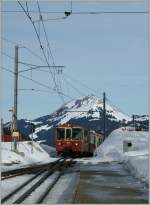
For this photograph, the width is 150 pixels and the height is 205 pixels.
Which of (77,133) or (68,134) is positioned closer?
(77,133)

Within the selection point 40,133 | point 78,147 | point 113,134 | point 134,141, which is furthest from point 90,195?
point 40,133

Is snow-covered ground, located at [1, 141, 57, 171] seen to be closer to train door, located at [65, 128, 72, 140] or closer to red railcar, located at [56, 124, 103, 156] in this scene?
red railcar, located at [56, 124, 103, 156]

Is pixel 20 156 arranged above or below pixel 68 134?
below

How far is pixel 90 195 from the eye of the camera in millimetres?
15219

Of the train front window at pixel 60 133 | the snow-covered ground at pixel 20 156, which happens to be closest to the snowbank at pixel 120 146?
the train front window at pixel 60 133

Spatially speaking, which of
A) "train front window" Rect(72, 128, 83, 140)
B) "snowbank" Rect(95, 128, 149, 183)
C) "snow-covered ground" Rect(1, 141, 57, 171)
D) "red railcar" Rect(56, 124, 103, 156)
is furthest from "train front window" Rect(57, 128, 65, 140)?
"snowbank" Rect(95, 128, 149, 183)

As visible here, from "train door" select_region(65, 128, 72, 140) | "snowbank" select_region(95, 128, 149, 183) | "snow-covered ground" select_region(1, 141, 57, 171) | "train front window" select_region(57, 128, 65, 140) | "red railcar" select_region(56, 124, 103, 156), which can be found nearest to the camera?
"snow-covered ground" select_region(1, 141, 57, 171)

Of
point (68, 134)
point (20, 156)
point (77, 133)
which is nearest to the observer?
point (20, 156)

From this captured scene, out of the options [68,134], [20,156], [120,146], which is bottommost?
[20,156]

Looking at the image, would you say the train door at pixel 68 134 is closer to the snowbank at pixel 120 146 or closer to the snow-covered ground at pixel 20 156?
the snow-covered ground at pixel 20 156

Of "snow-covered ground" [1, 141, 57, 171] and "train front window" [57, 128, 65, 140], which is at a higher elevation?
"train front window" [57, 128, 65, 140]

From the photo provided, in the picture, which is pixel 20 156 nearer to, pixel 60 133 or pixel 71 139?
pixel 71 139

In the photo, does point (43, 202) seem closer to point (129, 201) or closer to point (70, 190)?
point (129, 201)

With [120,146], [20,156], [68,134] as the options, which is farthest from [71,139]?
[20,156]
